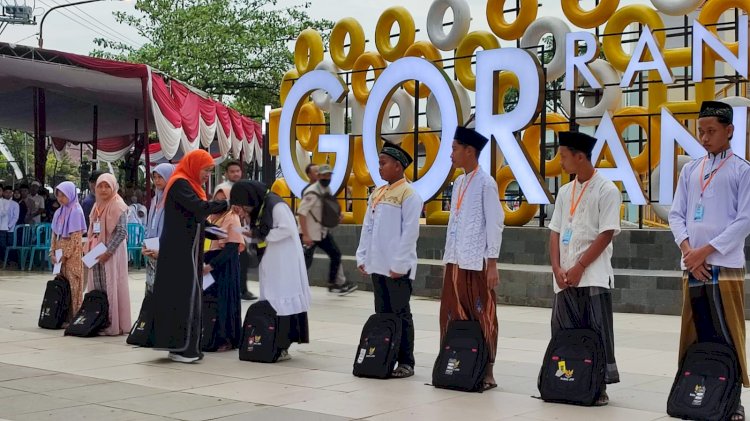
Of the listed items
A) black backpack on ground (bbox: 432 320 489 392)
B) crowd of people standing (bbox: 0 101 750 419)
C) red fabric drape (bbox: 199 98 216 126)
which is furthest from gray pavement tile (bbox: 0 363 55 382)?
red fabric drape (bbox: 199 98 216 126)

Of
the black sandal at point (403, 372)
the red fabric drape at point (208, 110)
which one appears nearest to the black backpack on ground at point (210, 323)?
the black sandal at point (403, 372)

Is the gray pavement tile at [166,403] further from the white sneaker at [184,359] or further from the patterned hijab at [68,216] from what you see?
the patterned hijab at [68,216]

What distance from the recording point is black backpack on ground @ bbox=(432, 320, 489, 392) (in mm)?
6996

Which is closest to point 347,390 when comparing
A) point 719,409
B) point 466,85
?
point 719,409

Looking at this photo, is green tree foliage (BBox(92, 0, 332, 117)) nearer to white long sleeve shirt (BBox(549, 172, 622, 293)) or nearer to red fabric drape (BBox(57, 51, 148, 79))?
red fabric drape (BBox(57, 51, 148, 79))

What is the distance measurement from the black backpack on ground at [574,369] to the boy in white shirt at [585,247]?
9 centimetres

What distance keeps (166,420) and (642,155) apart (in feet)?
30.2

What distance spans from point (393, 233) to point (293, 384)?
53.7 inches

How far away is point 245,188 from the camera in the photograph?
8234 millimetres

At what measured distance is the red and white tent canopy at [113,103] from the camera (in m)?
17.7

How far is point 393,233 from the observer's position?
7.77 meters

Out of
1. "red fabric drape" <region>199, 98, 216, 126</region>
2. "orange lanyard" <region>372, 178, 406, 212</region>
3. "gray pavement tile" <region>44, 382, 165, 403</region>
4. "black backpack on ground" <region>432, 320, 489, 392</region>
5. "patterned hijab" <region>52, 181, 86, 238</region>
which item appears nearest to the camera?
"gray pavement tile" <region>44, 382, 165, 403</region>

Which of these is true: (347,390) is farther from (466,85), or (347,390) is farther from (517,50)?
(466,85)

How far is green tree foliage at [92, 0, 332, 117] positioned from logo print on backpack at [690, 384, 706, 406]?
2886 cm
